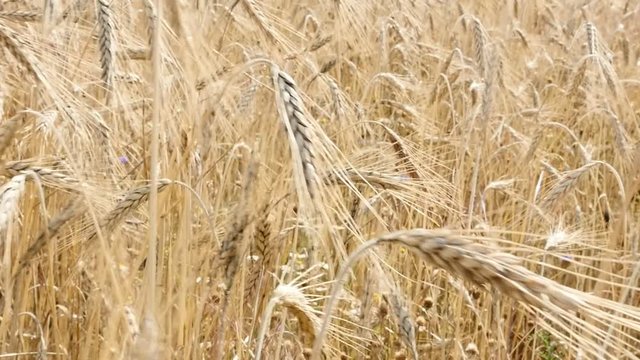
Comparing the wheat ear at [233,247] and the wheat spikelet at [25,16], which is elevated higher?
the wheat spikelet at [25,16]

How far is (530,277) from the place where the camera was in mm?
814

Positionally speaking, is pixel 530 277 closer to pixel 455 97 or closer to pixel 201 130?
pixel 201 130

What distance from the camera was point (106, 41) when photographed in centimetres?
161

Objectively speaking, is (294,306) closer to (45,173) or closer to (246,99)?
(45,173)

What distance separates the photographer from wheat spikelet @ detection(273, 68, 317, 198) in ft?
3.59

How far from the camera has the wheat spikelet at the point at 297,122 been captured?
1096mm

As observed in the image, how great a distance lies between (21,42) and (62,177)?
232mm

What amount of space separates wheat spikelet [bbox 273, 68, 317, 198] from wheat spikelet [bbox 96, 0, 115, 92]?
0.41 m

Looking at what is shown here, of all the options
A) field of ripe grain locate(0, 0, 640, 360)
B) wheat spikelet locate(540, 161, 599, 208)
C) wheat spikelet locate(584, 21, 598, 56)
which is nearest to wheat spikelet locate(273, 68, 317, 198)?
field of ripe grain locate(0, 0, 640, 360)

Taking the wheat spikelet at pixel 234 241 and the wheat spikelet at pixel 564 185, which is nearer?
the wheat spikelet at pixel 234 241

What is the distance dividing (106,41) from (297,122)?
582 mm

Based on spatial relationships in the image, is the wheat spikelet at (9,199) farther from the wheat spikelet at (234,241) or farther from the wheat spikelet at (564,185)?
the wheat spikelet at (564,185)

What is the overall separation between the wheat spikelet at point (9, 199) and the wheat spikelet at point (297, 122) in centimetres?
39

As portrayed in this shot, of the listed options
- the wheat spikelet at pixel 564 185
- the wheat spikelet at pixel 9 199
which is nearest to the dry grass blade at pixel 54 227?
the wheat spikelet at pixel 9 199
